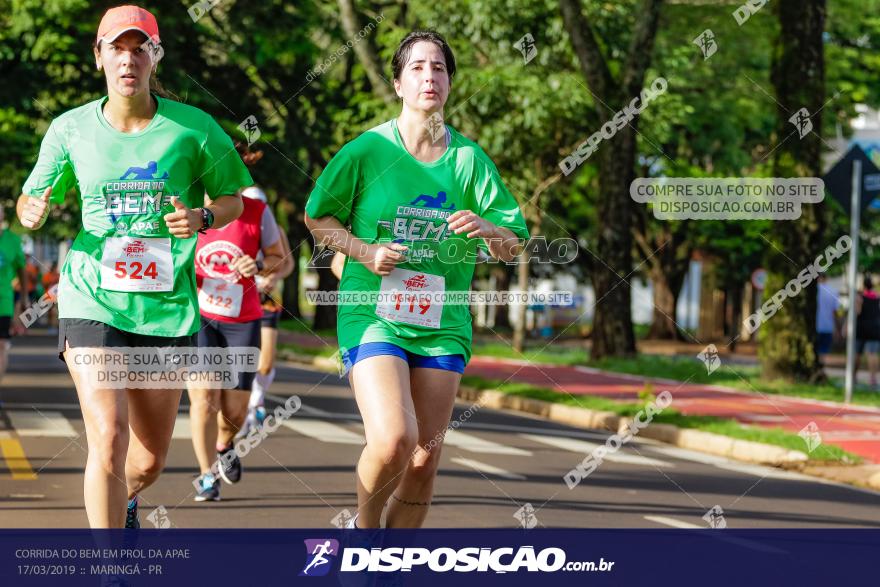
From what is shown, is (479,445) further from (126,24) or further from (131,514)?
(126,24)

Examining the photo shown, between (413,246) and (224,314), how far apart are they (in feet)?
11.4

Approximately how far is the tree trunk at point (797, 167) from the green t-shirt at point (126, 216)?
46.7ft

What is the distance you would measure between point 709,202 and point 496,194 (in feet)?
33.6

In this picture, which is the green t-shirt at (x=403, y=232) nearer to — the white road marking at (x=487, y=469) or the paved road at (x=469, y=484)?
the paved road at (x=469, y=484)

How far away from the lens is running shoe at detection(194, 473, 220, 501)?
8570 mm

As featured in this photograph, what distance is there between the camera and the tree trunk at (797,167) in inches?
745

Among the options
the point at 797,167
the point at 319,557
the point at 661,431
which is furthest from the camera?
the point at 797,167

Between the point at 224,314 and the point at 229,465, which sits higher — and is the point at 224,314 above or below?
above

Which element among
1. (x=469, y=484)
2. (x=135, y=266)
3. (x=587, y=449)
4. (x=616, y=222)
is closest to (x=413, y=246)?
(x=135, y=266)

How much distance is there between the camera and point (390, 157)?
5.39m

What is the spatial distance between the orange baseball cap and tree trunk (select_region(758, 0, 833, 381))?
1436 cm

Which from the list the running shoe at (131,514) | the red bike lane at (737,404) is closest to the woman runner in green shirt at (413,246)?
the running shoe at (131,514)

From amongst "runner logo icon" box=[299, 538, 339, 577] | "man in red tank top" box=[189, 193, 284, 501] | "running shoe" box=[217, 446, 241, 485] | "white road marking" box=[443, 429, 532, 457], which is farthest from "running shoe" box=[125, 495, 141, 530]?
"white road marking" box=[443, 429, 532, 457]

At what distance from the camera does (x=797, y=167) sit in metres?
19.1
